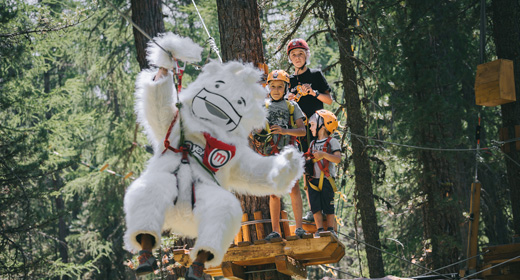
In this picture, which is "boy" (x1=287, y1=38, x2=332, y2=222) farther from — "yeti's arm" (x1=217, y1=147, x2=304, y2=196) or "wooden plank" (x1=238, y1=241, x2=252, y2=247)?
"yeti's arm" (x1=217, y1=147, x2=304, y2=196)

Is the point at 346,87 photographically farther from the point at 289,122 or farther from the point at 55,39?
the point at 55,39

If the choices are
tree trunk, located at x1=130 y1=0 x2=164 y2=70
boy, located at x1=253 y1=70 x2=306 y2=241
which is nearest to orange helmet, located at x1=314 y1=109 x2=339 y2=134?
boy, located at x1=253 y1=70 x2=306 y2=241

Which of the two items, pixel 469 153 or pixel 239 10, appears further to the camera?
pixel 469 153

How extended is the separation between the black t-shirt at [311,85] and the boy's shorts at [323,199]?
942mm

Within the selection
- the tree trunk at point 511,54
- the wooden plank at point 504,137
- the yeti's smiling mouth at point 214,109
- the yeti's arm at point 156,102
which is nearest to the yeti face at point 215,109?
the yeti's smiling mouth at point 214,109

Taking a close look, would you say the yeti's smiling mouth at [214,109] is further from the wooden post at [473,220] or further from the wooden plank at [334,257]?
the wooden post at [473,220]

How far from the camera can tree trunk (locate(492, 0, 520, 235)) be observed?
9078 millimetres

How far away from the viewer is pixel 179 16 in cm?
2044

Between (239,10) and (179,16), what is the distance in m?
14.9

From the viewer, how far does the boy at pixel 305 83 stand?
6.40 m

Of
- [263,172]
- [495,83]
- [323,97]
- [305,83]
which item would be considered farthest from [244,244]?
[495,83]

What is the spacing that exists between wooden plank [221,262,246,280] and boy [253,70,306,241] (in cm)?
68

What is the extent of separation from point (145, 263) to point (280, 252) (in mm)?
1653

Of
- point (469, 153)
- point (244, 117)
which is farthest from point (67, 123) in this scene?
Answer: point (244, 117)
